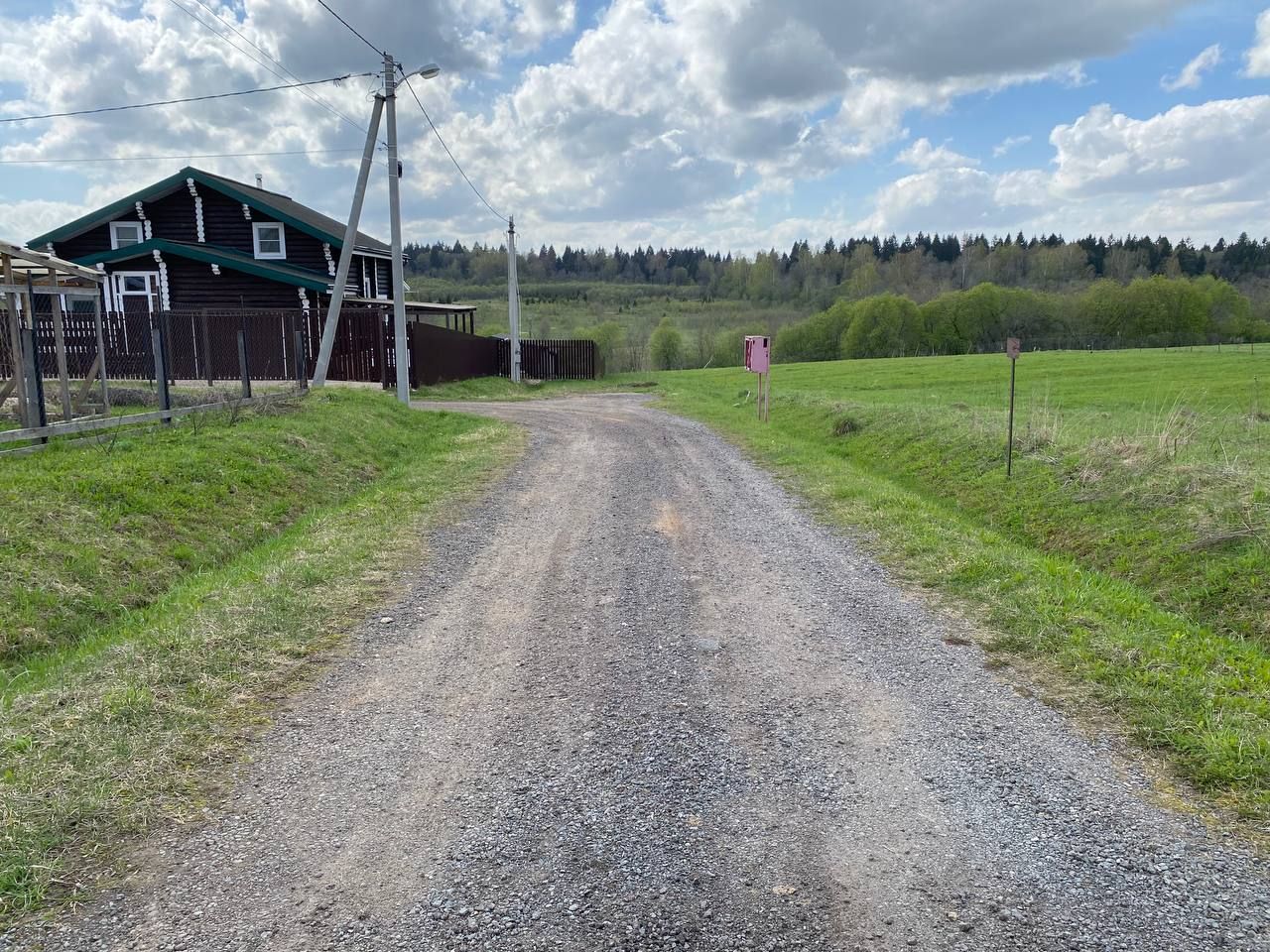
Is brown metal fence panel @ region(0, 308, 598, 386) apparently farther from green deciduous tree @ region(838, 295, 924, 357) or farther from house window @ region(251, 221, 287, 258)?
green deciduous tree @ region(838, 295, 924, 357)

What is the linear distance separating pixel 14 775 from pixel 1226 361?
150 feet

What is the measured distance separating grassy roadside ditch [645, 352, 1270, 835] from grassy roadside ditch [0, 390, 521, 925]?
440 cm

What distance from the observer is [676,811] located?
3.32 m

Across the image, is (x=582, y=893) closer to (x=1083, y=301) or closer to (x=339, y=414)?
(x=339, y=414)

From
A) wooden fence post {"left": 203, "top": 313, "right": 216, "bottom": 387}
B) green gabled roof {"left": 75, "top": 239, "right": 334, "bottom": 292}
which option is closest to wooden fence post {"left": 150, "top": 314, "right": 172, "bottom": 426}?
wooden fence post {"left": 203, "top": 313, "right": 216, "bottom": 387}

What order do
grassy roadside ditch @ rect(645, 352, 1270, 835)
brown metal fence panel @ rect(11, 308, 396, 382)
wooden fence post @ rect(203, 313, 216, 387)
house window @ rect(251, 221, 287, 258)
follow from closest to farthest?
grassy roadside ditch @ rect(645, 352, 1270, 835) → wooden fence post @ rect(203, 313, 216, 387) → brown metal fence panel @ rect(11, 308, 396, 382) → house window @ rect(251, 221, 287, 258)

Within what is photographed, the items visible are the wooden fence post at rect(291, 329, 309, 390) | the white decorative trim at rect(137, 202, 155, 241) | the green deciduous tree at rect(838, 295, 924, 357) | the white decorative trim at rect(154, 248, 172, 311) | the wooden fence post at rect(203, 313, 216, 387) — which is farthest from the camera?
the green deciduous tree at rect(838, 295, 924, 357)

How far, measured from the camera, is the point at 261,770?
11.9 ft

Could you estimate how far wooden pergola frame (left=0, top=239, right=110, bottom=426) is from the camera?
885 cm

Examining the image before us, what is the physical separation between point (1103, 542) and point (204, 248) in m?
28.6

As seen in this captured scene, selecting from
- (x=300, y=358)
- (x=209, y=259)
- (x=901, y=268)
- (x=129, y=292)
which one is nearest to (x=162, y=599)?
(x=300, y=358)

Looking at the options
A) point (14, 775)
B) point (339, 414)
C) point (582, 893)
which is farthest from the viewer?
point (339, 414)

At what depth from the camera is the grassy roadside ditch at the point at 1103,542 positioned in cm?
417

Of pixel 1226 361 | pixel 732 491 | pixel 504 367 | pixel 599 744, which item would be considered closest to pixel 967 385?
pixel 1226 361
